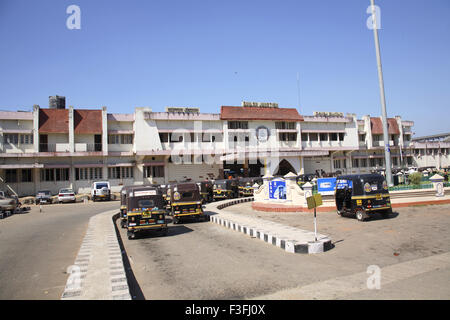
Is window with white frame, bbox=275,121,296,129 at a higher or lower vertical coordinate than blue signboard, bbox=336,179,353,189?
higher

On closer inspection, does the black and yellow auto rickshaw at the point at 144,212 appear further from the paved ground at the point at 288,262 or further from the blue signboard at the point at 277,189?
the blue signboard at the point at 277,189

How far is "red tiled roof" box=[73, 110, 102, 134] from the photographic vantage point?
36.8 meters

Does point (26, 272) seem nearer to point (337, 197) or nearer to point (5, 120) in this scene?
point (337, 197)

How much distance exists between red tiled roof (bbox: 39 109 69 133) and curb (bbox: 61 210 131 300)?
28875mm

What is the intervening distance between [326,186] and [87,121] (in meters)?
29.0

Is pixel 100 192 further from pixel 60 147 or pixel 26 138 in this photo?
pixel 26 138

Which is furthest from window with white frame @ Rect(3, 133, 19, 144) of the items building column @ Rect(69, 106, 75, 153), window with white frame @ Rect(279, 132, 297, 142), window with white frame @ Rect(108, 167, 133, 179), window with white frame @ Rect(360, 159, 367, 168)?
window with white frame @ Rect(360, 159, 367, 168)

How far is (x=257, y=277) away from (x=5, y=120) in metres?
36.6

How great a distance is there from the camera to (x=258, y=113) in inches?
1657

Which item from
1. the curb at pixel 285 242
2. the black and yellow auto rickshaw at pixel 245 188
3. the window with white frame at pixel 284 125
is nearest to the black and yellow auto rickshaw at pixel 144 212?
the curb at pixel 285 242

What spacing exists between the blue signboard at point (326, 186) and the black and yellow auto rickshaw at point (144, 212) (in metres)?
8.47

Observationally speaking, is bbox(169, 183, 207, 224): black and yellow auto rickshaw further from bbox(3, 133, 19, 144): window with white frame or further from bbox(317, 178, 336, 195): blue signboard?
bbox(3, 133, 19, 144): window with white frame

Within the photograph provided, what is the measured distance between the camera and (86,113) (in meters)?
38.1
